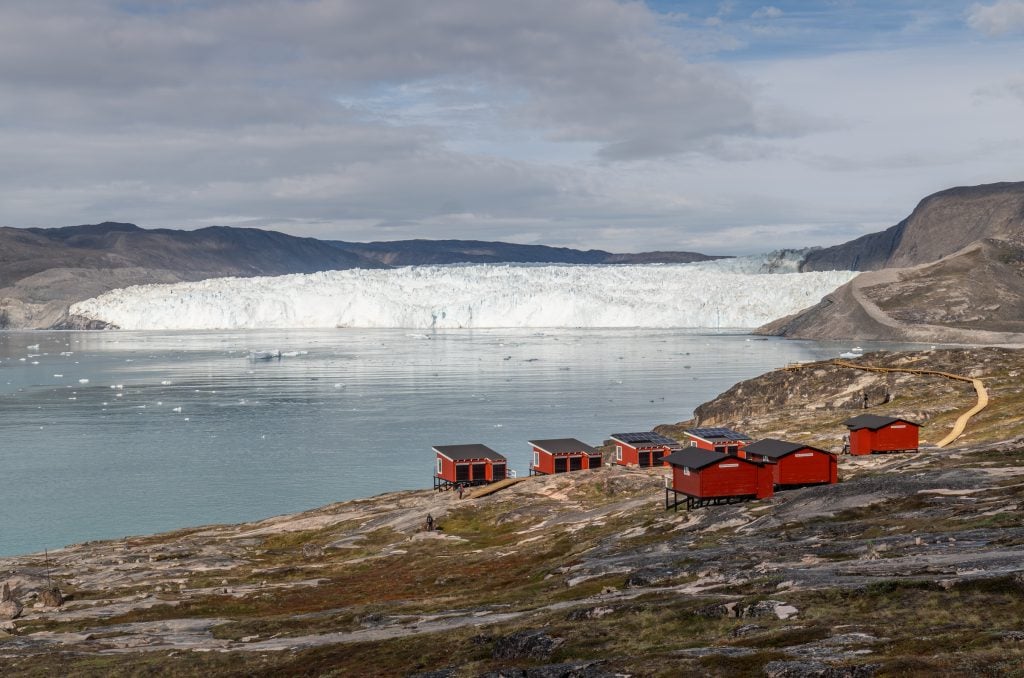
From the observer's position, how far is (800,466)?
Answer: 50.6 meters

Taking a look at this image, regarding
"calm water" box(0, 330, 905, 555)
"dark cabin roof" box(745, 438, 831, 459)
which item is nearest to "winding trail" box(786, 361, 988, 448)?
"dark cabin roof" box(745, 438, 831, 459)

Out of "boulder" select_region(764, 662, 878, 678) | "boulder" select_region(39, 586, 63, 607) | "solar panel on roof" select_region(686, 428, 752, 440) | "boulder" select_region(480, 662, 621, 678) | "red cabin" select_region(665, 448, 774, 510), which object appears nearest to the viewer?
"boulder" select_region(764, 662, 878, 678)

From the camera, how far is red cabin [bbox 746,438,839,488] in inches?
1986

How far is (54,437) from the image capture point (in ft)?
320

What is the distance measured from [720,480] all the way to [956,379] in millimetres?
48357

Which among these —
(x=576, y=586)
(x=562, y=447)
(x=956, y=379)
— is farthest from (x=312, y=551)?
(x=956, y=379)

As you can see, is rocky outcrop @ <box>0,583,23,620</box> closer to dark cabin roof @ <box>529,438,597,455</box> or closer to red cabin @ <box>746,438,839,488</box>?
red cabin @ <box>746,438,839,488</box>

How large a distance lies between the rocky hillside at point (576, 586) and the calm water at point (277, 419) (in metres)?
13.9

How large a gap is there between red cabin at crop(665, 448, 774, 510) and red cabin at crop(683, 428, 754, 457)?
39.9ft

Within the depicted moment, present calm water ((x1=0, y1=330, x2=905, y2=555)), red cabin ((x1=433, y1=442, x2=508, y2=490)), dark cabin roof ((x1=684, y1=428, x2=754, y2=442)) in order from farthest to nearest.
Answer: calm water ((x1=0, y1=330, x2=905, y2=555)) → red cabin ((x1=433, y1=442, x2=508, y2=490)) → dark cabin roof ((x1=684, y1=428, x2=754, y2=442))

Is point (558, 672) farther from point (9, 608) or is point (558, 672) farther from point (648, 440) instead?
point (648, 440)

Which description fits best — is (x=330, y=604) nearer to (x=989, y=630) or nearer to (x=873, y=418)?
(x=989, y=630)

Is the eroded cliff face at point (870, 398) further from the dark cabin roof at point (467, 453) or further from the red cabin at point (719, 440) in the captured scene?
the dark cabin roof at point (467, 453)

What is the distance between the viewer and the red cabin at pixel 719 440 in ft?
208
